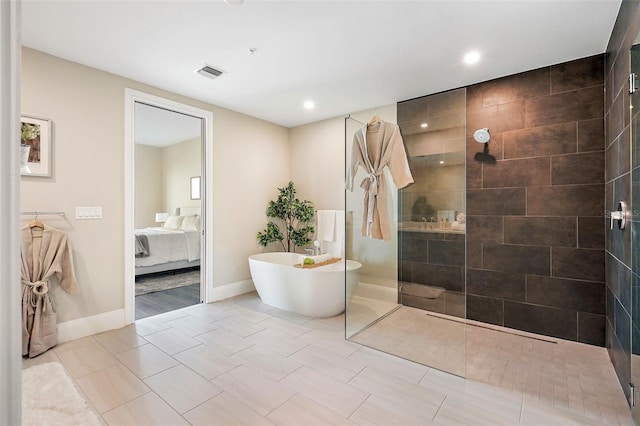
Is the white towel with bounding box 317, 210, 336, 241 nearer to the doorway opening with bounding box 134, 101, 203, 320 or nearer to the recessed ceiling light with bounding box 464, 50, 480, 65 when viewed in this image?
the doorway opening with bounding box 134, 101, 203, 320

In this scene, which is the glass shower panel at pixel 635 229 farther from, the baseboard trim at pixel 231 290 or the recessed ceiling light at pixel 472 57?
the baseboard trim at pixel 231 290

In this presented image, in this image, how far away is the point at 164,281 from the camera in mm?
4805

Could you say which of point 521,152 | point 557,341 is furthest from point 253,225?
point 557,341

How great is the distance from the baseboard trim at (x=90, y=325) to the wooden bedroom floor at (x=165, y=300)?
273 millimetres

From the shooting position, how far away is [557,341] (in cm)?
280

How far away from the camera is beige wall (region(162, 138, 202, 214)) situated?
16.0 feet

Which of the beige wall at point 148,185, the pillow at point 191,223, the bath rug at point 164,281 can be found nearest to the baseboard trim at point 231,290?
the bath rug at point 164,281

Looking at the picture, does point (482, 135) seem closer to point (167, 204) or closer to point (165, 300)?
point (165, 300)

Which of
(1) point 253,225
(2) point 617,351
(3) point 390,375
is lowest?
(3) point 390,375

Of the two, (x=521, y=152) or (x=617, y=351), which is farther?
(x=521, y=152)

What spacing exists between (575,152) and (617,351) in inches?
64.5

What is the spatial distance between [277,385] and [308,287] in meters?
1.28

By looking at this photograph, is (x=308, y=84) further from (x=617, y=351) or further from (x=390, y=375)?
(x=617, y=351)

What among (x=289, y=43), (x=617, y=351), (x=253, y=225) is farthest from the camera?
(x=253, y=225)
